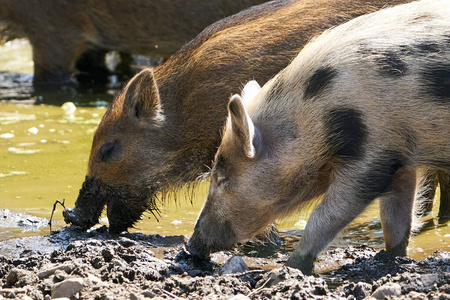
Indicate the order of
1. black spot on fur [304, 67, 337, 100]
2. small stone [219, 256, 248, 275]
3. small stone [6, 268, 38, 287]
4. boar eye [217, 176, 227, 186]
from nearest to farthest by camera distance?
1. small stone [6, 268, 38, 287]
2. small stone [219, 256, 248, 275]
3. black spot on fur [304, 67, 337, 100]
4. boar eye [217, 176, 227, 186]

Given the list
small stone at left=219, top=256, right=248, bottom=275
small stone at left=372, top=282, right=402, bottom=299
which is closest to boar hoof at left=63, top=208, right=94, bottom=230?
small stone at left=219, top=256, right=248, bottom=275

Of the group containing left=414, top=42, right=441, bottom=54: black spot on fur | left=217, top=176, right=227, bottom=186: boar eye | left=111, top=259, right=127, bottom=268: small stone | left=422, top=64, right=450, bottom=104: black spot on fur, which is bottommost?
left=111, top=259, right=127, bottom=268: small stone

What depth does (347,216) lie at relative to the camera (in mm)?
4492

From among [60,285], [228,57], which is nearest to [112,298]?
[60,285]

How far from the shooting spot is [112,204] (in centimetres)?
585

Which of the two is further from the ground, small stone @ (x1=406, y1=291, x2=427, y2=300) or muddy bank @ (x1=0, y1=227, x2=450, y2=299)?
small stone @ (x1=406, y1=291, x2=427, y2=300)

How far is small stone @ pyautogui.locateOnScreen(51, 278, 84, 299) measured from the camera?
385 centimetres

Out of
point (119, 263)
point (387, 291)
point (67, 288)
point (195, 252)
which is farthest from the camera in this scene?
point (195, 252)

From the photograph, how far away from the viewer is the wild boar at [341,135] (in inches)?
175

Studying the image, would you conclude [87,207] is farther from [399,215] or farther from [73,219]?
[399,215]

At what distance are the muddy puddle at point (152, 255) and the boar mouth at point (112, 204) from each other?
0.12 metres

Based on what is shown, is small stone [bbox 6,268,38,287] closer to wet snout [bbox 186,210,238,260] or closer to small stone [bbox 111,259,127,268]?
small stone [bbox 111,259,127,268]

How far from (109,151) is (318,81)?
198cm

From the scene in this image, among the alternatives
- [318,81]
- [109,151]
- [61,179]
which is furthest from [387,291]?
[61,179]
